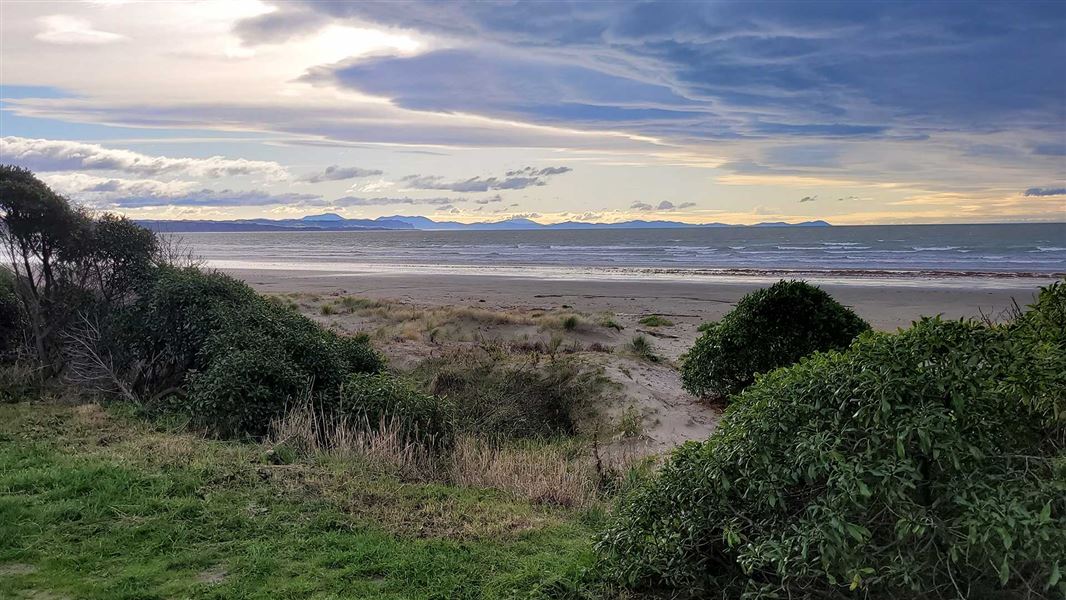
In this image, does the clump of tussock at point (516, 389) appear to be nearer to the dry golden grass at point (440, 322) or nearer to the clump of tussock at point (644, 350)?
the clump of tussock at point (644, 350)

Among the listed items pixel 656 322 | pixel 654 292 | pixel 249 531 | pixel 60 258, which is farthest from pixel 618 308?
pixel 249 531

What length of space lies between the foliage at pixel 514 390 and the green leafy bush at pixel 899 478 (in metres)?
7.10

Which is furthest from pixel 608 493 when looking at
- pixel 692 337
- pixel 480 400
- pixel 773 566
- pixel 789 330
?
pixel 692 337

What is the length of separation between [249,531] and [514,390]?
7449mm

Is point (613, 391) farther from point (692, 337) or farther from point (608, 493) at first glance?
point (692, 337)

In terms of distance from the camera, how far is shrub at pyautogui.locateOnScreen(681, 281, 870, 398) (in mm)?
12383

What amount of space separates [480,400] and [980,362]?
9238 millimetres

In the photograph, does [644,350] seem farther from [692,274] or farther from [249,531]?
[692,274]

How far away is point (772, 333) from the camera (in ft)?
41.1

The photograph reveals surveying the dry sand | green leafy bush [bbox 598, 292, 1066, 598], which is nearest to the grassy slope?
green leafy bush [bbox 598, 292, 1066, 598]

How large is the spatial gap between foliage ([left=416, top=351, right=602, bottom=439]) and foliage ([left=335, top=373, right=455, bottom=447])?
133cm

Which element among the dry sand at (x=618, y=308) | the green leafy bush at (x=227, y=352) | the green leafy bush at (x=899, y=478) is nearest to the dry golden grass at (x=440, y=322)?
the dry sand at (x=618, y=308)

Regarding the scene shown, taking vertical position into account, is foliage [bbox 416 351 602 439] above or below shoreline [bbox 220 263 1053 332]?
below

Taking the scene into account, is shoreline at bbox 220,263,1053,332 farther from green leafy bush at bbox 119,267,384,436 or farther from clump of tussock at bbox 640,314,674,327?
green leafy bush at bbox 119,267,384,436
